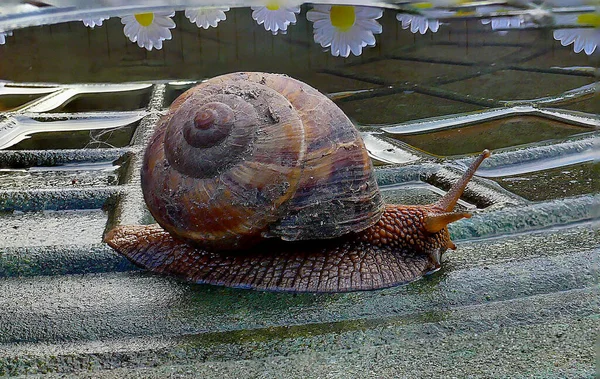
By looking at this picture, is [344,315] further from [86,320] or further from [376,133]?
[376,133]

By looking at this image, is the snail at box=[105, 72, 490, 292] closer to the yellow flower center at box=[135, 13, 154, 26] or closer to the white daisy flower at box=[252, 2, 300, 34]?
the white daisy flower at box=[252, 2, 300, 34]

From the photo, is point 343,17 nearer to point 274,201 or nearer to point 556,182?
point 556,182

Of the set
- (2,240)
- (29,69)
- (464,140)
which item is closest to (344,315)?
(2,240)

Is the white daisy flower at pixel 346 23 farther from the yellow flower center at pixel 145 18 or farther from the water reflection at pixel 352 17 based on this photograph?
the yellow flower center at pixel 145 18

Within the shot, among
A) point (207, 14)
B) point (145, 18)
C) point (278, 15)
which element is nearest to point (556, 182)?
point (278, 15)

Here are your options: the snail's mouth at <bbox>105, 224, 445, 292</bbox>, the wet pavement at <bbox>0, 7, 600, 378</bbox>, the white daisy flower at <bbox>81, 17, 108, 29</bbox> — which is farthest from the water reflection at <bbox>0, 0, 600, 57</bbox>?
the snail's mouth at <bbox>105, 224, 445, 292</bbox>
